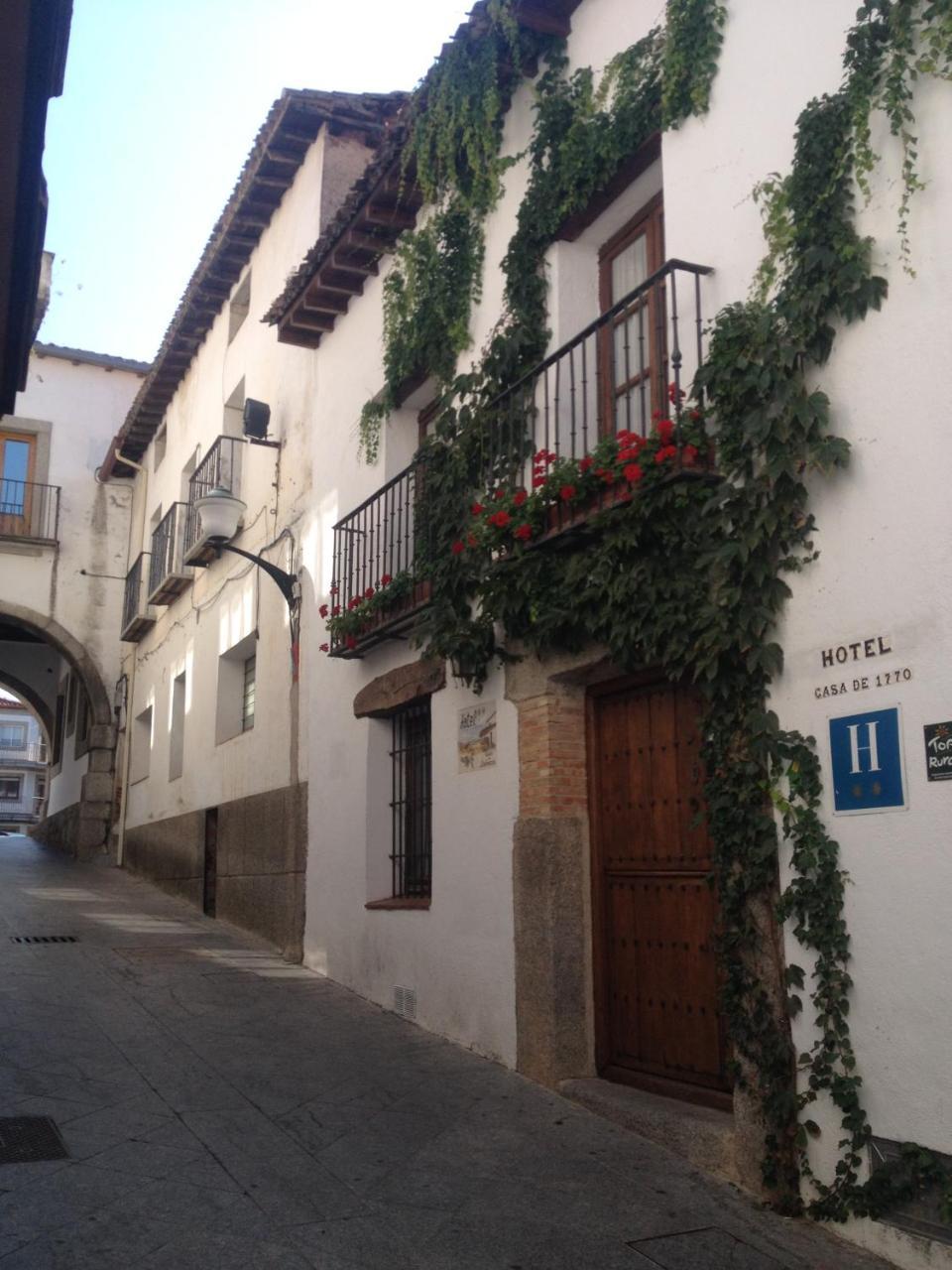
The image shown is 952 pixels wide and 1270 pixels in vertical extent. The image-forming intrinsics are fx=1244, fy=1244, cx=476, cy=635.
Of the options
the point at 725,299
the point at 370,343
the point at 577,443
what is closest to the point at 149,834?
the point at 370,343

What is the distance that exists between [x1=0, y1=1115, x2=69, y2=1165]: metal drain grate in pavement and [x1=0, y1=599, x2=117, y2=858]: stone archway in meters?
14.5

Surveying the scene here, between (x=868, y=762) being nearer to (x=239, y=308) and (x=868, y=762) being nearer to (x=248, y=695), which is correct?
(x=248, y=695)

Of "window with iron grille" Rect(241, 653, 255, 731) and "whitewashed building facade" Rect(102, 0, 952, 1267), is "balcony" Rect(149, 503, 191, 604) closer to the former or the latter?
"whitewashed building facade" Rect(102, 0, 952, 1267)

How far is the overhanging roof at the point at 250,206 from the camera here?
1176 centimetres

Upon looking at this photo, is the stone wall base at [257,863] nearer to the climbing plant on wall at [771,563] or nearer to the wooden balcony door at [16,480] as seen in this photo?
the climbing plant on wall at [771,563]

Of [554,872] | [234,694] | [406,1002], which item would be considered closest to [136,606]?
[234,694]

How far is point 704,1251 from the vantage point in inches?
174

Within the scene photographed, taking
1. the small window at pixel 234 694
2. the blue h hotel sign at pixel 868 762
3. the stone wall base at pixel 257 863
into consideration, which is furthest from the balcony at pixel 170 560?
the blue h hotel sign at pixel 868 762

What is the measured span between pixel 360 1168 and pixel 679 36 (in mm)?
5423

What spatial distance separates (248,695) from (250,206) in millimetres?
5278

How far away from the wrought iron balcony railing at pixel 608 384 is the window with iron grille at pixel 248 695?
21.3ft

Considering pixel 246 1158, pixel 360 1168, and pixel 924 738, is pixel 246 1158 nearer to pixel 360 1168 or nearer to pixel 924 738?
pixel 360 1168

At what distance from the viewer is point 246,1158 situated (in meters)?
5.30

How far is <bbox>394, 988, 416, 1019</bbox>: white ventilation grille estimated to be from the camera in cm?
810
